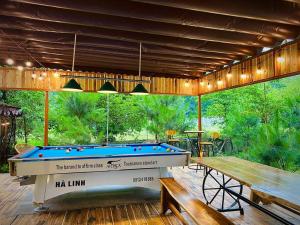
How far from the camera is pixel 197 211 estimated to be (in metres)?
2.56

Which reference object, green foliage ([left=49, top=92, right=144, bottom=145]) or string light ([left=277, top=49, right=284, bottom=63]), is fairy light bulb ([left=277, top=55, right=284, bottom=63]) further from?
green foliage ([left=49, top=92, right=144, bottom=145])

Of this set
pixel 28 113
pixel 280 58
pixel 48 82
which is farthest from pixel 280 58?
pixel 28 113

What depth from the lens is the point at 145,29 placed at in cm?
371

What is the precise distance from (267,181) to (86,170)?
2.78 meters

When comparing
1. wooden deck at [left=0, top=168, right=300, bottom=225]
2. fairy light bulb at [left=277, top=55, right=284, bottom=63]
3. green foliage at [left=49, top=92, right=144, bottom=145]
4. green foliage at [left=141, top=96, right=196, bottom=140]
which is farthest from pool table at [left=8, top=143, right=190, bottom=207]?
green foliage at [left=141, top=96, right=196, bottom=140]

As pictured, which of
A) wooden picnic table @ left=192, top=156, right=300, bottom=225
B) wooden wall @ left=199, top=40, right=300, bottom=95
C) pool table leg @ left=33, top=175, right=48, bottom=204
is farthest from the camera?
wooden wall @ left=199, top=40, right=300, bottom=95

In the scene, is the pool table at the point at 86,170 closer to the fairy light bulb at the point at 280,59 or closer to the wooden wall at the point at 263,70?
the wooden wall at the point at 263,70

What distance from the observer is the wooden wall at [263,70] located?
14.4 feet

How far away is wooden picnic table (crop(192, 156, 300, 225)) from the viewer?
1.91m

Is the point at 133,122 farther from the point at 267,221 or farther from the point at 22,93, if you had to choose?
the point at 267,221

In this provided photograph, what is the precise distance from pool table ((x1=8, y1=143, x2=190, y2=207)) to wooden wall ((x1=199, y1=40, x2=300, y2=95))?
259cm

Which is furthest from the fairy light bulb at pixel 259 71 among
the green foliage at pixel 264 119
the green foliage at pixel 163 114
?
the green foliage at pixel 163 114

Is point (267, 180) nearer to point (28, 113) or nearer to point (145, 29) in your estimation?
point (145, 29)

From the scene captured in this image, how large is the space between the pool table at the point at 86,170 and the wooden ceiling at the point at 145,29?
215 centimetres
